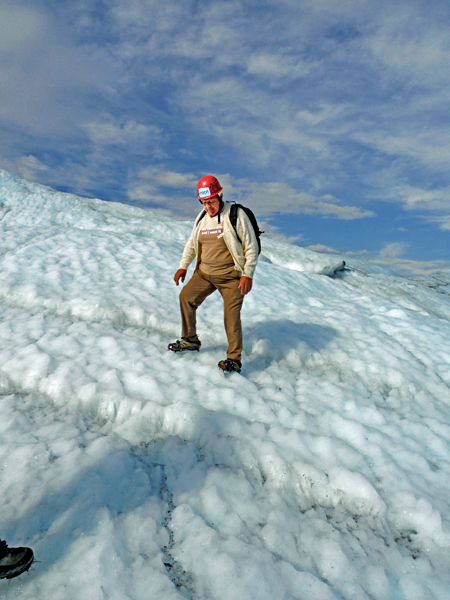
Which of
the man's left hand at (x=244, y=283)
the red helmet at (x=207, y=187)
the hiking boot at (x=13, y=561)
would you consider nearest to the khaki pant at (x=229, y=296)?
the man's left hand at (x=244, y=283)

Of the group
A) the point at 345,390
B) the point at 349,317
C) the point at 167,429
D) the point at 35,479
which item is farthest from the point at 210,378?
the point at 349,317

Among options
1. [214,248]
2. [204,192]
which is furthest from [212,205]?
[214,248]

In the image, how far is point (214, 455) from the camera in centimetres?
292

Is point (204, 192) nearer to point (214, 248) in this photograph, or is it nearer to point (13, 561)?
point (214, 248)

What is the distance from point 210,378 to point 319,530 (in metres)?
1.99

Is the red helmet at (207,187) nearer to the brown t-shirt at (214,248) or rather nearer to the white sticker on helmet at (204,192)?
the white sticker on helmet at (204,192)

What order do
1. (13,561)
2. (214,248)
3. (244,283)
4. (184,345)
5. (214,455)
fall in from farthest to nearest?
(184,345), (214,248), (244,283), (214,455), (13,561)

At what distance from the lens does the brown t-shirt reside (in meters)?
4.12

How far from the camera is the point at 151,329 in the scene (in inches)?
216

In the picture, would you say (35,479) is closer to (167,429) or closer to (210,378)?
(167,429)

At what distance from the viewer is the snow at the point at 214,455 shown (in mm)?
2039

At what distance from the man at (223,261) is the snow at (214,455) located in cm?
59

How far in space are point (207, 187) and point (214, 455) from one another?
2.83 meters

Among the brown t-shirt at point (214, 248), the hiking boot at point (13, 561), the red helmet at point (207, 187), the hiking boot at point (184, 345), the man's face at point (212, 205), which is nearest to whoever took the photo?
the hiking boot at point (13, 561)
